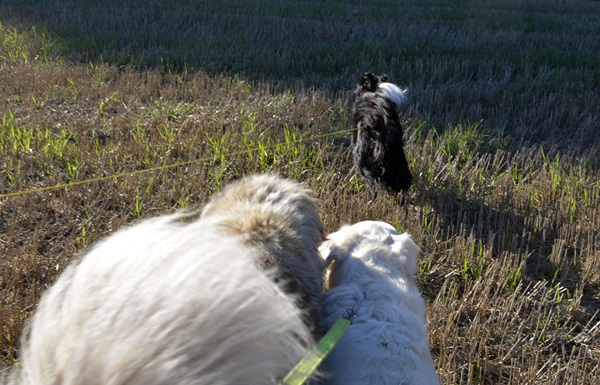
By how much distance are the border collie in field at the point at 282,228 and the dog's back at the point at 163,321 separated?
31.4 inches

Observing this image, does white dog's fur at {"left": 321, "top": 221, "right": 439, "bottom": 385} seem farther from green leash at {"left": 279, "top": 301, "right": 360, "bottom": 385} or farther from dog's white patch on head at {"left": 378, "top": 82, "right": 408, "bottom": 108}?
dog's white patch on head at {"left": 378, "top": 82, "right": 408, "bottom": 108}

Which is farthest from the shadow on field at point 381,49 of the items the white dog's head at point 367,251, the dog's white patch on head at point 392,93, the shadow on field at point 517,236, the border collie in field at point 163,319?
the border collie in field at point 163,319

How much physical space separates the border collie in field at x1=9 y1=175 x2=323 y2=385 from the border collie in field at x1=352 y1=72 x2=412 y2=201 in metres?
3.76

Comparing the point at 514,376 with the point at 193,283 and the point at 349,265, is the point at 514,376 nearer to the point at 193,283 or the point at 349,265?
the point at 349,265

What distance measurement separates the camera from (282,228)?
2.92m

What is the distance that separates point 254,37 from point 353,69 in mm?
2865

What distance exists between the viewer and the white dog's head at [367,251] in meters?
3.12

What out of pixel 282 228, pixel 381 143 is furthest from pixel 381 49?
pixel 282 228

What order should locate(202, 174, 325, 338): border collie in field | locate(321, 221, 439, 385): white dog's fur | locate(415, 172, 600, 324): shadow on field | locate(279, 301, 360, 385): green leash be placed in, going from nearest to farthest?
locate(279, 301, 360, 385): green leash
locate(321, 221, 439, 385): white dog's fur
locate(202, 174, 325, 338): border collie in field
locate(415, 172, 600, 324): shadow on field

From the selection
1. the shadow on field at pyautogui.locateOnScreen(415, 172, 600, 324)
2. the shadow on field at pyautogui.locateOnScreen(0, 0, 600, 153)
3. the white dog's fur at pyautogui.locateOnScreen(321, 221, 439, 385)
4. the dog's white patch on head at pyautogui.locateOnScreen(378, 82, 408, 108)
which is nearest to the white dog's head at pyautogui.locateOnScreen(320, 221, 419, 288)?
the white dog's fur at pyautogui.locateOnScreen(321, 221, 439, 385)

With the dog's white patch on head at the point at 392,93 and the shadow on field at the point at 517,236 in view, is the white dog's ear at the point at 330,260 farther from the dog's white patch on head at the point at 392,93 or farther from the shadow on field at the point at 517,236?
the dog's white patch on head at the point at 392,93

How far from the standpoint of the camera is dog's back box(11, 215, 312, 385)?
1.56m

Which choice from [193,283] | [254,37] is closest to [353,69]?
[254,37]

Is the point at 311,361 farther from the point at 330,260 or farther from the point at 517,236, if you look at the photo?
the point at 517,236
